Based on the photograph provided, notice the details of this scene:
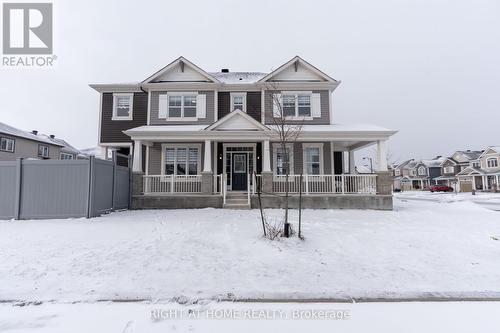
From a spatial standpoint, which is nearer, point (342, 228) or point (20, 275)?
point (20, 275)

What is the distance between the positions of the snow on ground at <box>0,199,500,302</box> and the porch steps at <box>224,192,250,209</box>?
4.43m

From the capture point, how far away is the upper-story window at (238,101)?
51.4 ft

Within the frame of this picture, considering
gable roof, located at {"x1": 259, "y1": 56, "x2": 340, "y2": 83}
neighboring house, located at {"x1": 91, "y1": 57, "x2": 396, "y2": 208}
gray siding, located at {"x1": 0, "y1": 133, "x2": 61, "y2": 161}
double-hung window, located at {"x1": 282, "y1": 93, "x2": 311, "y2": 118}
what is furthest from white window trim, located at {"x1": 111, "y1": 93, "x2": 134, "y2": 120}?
gray siding, located at {"x1": 0, "y1": 133, "x2": 61, "y2": 161}

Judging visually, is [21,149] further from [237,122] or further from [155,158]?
[237,122]

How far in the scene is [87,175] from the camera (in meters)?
9.75

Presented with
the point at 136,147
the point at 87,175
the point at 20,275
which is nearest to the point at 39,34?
the point at 136,147

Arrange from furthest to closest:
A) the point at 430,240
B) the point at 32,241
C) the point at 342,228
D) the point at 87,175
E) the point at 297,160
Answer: the point at 297,160 < the point at 87,175 < the point at 342,228 < the point at 430,240 < the point at 32,241

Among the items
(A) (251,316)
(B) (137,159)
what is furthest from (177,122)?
(A) (251,316)

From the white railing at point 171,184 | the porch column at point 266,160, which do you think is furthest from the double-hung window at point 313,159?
the white railing at point 171,184

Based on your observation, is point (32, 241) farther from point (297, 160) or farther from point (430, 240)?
point (297, 160)

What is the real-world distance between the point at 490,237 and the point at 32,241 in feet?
37.2

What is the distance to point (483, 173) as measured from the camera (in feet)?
155

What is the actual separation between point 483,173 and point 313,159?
48.7 m

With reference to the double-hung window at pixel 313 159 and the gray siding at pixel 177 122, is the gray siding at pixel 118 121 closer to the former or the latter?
the gray siding at pixel 177 122
